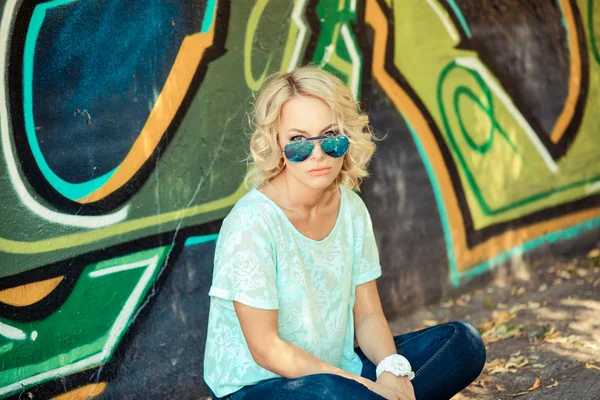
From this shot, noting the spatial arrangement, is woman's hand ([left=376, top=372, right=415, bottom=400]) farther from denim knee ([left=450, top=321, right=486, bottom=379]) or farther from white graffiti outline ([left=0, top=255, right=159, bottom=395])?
white graffiti outline ([left=0, top=255, right=159, bottom=395])

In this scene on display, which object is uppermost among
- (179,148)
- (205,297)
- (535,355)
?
(179,148)

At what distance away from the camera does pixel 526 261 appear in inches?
206

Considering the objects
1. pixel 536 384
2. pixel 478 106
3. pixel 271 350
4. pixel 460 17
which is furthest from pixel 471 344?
pixel 460 17

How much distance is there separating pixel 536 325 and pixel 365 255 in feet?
6.30

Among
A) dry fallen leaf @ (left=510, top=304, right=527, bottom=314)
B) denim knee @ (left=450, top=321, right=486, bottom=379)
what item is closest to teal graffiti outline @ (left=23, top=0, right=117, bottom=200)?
denim knee @ (left=450, top=321, right=486, bottom=379)

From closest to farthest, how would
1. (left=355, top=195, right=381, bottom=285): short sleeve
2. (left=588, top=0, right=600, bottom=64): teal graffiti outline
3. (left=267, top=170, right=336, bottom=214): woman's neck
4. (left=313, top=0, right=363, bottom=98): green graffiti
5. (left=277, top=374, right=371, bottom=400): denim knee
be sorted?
(left=277, top=374, right=371, bottom=400): denim knee < (left=267, top=170, right=336, bottom=214): woman's neck < (left=355, top=195, right=381, bottom=285): short sleeve < (left=313, top=0, right=363, bottom=98): green graffiti < (left=588, top=0, right=600, bottom=64): teal graffiti outline

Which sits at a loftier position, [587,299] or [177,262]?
[177,262]

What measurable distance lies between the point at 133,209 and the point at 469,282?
Answer: 2442 millimetres

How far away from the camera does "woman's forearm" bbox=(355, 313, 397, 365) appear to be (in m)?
2.77

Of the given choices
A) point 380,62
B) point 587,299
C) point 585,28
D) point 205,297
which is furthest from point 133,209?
point 585,28

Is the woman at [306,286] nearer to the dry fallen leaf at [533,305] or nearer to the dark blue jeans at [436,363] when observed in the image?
the dark blue jeans at [436,363]

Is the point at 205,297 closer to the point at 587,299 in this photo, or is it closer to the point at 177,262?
the point at 177,262

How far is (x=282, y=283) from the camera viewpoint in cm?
264

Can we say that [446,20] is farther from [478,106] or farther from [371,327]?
[371,327]
